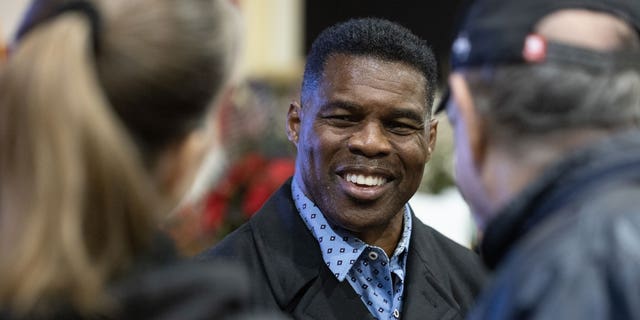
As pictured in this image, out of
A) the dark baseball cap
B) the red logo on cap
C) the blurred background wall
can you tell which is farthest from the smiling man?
the red logo on cap

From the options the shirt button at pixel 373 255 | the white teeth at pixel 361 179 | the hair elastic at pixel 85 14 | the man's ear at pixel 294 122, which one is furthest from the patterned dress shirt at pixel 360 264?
the hair elastic at pixel 85 14

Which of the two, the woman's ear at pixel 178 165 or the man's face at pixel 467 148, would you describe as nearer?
the woman's ear at pixel 178 165

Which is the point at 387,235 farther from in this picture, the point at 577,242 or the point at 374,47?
the point at 577,242

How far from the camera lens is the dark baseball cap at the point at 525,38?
1.81m

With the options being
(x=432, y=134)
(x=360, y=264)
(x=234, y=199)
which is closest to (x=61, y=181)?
(x=360, y=264)

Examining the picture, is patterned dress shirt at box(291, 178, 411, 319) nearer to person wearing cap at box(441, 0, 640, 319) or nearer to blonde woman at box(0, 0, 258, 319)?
person wearing cap at box(441, 0, 640, 319)

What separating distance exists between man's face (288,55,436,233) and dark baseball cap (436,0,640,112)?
3.59 feet

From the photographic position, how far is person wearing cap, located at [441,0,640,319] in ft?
5.25

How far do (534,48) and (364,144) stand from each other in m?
1.22

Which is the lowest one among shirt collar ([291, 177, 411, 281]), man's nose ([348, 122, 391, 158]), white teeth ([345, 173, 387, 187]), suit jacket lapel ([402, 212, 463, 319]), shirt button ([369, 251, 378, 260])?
suit jacket lapel ([402, 212, 463, 319])

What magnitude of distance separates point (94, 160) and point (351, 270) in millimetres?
1412

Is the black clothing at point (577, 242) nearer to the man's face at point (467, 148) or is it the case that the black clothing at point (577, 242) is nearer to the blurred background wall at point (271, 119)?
the man's face at point (467, 148)

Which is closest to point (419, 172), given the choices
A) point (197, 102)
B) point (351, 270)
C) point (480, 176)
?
point (351, 270)

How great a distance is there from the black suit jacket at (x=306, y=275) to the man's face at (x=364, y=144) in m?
0.11
